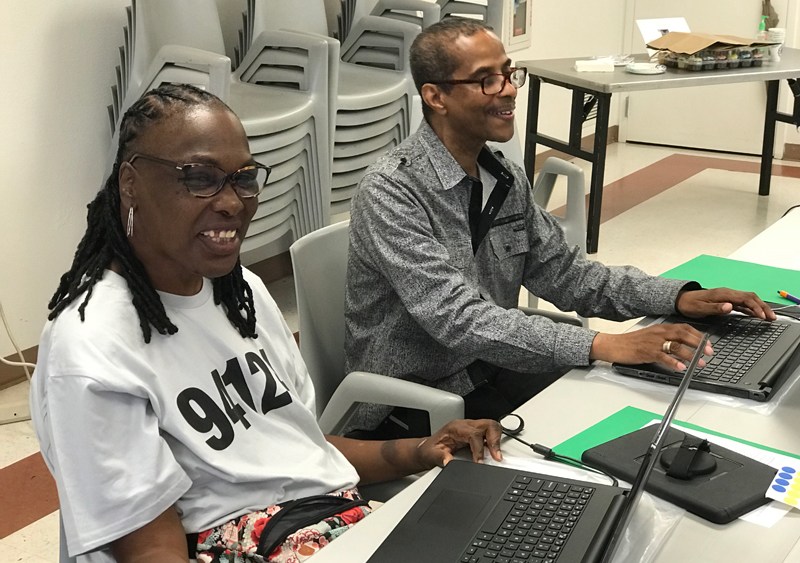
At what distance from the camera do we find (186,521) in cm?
124

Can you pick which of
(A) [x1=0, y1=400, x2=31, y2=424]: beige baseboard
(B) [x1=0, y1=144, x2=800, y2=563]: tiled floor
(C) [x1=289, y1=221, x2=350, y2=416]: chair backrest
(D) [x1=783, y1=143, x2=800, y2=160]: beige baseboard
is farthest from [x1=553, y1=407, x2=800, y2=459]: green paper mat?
(D) [x1=783, y1=143, x2=800, y2=160]: beige baseboard

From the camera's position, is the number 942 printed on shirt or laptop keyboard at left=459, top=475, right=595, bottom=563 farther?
the number 942 printed on shirt

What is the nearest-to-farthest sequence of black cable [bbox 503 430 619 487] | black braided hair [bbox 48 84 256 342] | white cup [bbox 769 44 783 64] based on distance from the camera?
black braided hair [bbox 48 84 256 342] → black cable [bbox 503 430 619 487] → white cup [bbox 769 44 783 64]

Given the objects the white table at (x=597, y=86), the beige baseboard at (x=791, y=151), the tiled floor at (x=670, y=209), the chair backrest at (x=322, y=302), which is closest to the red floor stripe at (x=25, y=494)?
the tiled floor at (x=670, y=209)

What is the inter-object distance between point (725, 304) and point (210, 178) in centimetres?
102

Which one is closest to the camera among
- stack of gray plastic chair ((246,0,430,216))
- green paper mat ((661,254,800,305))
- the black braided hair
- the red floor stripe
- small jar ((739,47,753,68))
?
the black braided hair

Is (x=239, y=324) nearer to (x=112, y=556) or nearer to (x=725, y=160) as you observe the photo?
(x=112, y=556)

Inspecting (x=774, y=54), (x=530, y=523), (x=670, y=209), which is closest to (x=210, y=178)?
(x=530, y=523)

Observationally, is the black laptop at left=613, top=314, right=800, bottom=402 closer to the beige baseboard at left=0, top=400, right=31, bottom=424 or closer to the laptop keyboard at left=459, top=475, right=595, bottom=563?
Result: the laptop keyboard at left=459, top=475, right=595, bottom=563

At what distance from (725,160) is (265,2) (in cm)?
367

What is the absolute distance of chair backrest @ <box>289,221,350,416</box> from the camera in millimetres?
1906

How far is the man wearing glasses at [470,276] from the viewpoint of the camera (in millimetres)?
1792

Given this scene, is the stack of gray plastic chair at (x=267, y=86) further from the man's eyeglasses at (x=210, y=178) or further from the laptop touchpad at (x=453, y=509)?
the laptop touchpad at (x=453, y=509)

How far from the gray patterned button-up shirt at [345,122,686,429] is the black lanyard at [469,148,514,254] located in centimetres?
2
